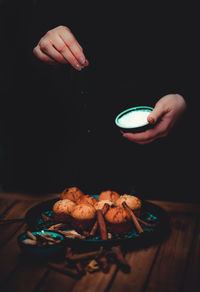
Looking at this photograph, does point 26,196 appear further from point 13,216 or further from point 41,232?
point 41,232

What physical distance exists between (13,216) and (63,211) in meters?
0.39

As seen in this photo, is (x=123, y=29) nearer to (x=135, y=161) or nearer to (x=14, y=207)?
(x=135, y=161)

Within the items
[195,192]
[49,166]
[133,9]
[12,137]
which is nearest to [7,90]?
[12,137]

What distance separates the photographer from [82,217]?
53.6 inches

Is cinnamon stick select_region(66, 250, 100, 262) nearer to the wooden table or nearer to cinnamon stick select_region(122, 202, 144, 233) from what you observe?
the wooden table

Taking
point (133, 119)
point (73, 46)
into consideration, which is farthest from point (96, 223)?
point (73, 46)

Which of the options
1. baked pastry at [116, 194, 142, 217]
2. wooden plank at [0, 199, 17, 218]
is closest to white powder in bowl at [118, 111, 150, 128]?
baked pastry at [116, 194, 142, 217]

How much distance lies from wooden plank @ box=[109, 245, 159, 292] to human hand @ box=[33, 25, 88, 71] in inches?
38.3

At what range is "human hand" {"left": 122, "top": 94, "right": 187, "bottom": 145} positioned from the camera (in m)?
1.57

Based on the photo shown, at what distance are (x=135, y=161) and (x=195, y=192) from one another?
0.43 meters

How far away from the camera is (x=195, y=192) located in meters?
2.13

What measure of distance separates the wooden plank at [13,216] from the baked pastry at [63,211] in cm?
23

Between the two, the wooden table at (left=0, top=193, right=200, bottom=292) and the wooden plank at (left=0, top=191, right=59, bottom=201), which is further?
the wooden plank at (left=0, top=191, right=59, bottom=201)

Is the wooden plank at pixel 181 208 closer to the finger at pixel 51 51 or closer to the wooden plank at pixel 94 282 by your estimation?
the wooden plank at pixel 94 282
